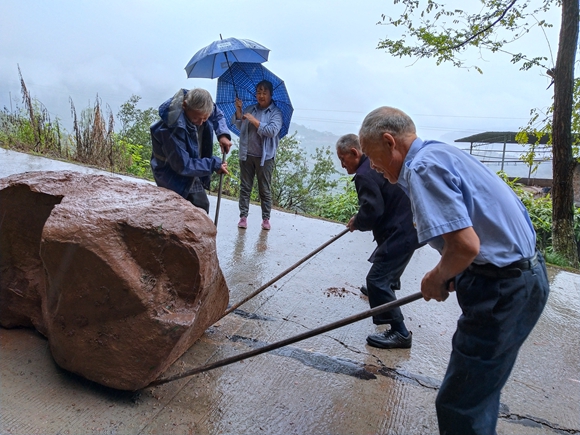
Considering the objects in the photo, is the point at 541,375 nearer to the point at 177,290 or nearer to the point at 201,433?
the point at 201,433

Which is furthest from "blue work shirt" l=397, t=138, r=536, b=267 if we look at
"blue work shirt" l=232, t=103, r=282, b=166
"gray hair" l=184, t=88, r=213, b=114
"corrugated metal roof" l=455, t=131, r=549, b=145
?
"corrugated metal roof" l=455, t=131, r=549, b=145

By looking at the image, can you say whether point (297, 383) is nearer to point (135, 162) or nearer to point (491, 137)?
point (135, 162)

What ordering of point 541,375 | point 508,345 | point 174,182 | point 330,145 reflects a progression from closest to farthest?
point 508,345
point 541,375
point 174,182
point 330,145

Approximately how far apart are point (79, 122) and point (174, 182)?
7.32 meters

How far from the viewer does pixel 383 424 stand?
220 cm

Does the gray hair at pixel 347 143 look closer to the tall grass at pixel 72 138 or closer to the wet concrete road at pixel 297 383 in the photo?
the wet concrete road at pixel 297 383

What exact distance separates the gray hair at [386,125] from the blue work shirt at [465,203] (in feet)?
0.36

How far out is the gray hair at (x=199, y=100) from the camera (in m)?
3.32

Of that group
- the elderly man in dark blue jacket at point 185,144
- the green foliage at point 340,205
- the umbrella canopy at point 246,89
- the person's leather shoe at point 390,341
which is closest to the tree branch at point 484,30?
the green foliage at point 340,205

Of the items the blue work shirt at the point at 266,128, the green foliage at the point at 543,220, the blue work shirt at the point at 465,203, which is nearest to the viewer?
the blue work shirt at the point at 465,203

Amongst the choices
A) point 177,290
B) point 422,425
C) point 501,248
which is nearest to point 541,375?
point 422,425

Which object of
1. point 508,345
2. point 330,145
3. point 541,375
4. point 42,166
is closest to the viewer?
point 508,345

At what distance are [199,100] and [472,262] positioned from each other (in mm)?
2419

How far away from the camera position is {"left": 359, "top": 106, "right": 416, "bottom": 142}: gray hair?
5.84ft
